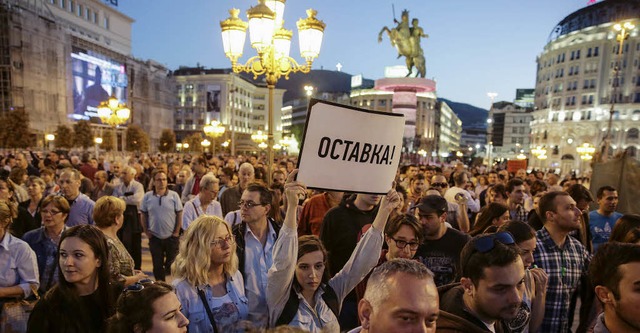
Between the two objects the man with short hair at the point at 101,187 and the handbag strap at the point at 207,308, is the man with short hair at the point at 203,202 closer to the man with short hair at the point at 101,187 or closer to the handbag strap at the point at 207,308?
the man with short hair at the point at 101,187

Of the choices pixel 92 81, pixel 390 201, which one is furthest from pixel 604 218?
pixel 92 81

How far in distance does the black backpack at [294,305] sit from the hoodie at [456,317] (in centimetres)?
79

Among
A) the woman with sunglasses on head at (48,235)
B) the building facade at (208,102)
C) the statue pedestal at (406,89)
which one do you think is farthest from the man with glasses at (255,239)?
the building facade at (208,102)

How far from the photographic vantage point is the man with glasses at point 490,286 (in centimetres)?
229

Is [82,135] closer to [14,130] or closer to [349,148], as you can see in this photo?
[14,130]

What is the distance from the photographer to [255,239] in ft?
11.6

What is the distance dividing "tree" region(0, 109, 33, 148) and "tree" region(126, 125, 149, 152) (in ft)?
58.0

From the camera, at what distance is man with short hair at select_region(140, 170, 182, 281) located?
657 centimetres

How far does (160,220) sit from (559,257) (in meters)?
5.66

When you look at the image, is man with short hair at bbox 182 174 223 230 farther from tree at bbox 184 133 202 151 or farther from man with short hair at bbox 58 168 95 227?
tree at bbox 184 133 202 151

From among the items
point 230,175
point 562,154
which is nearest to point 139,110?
point 230,175

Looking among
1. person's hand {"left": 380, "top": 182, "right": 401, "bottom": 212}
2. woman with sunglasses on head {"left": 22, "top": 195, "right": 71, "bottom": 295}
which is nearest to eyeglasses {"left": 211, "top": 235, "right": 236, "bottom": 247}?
person's hand {"left": 380, "top": 182, "right": 401, "bottom": 212}

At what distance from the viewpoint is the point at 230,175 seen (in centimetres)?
864

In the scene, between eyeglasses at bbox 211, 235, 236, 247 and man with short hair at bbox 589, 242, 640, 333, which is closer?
man with short hair at bbox 589, 242, 640, 333
